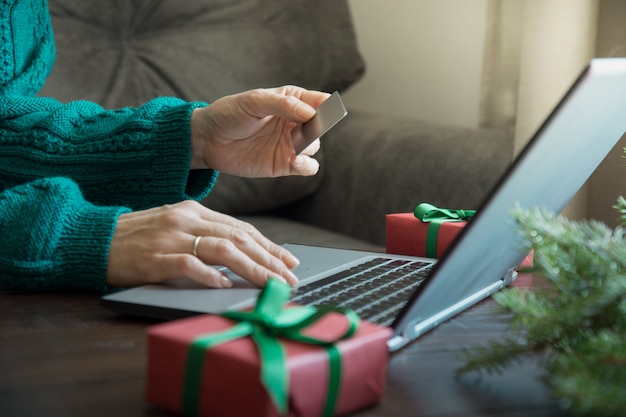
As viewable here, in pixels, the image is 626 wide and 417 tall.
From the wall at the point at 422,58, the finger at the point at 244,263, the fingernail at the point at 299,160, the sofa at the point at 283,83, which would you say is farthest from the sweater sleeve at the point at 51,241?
the wall at the point at 422,58

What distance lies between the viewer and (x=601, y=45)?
159cm

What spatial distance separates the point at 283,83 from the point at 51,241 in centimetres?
111

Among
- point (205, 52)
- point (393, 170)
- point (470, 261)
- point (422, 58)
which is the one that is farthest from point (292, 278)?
point (422, 58)

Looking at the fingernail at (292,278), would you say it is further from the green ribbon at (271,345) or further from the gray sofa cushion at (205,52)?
the gray sofa cushion at (205,52)

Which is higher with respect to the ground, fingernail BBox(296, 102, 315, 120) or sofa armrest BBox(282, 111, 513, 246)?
fingernail BBox(296, 102, 315, 120)

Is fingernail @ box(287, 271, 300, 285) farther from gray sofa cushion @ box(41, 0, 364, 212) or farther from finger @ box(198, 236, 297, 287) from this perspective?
gray sofa cushion @ box(41, 0, 364, 212)

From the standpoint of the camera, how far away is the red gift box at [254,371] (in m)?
0.40

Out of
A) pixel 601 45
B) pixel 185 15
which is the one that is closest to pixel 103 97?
pixel 185 15

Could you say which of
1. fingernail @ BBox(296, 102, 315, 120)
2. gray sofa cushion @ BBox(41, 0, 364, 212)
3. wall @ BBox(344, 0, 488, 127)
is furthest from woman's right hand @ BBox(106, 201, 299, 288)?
wall @ BBox(344, 0, 488, 127)

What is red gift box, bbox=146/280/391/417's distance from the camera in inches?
15.8

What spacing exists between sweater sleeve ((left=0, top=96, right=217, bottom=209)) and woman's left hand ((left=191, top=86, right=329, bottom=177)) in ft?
0.11

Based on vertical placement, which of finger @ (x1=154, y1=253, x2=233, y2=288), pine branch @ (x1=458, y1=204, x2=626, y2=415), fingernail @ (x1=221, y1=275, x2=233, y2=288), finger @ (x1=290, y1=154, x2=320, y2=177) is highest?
pine branch @ (x1=458, y1=204, x2=626, y2=415)

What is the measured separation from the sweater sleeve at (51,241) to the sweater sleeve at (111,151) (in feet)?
0.61

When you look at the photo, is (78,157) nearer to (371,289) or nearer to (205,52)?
(371,289)
